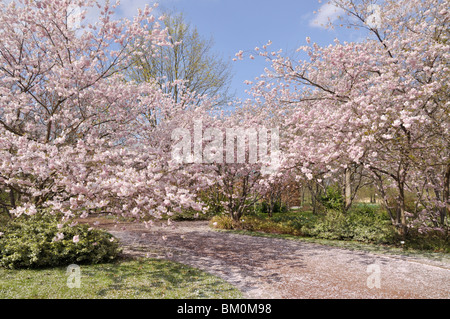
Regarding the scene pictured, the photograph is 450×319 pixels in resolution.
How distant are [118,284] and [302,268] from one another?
173 inches

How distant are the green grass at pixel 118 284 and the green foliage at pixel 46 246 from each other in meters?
0.29

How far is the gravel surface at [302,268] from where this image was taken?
225 inches

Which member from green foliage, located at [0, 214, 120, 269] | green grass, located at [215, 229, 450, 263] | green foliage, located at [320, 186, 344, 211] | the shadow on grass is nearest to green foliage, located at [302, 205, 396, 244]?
green grass, located at [215, 229, 450, 263]

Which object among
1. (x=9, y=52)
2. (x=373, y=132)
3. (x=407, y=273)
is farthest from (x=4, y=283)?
(x=373, y=132)

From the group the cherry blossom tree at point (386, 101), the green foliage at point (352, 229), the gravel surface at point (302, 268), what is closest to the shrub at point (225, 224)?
the gravel surface at point (302, 268)

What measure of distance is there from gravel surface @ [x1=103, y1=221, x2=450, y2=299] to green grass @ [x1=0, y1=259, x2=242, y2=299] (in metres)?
0.47

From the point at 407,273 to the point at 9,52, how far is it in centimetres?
1164

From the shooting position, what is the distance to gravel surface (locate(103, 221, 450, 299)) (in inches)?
225

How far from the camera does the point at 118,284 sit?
19.2 ft

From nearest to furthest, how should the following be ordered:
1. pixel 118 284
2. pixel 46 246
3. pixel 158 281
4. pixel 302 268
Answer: pixel 118 284 → pixel 158 281 → pixel 46 246 → pixel 302 268

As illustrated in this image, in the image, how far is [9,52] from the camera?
7523 millimetres

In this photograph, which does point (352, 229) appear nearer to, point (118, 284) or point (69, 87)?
point (118, 284)

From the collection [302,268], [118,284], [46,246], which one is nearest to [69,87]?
[46,246]

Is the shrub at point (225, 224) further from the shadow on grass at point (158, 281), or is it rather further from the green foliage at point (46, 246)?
the green foliage at point (46, 246)
